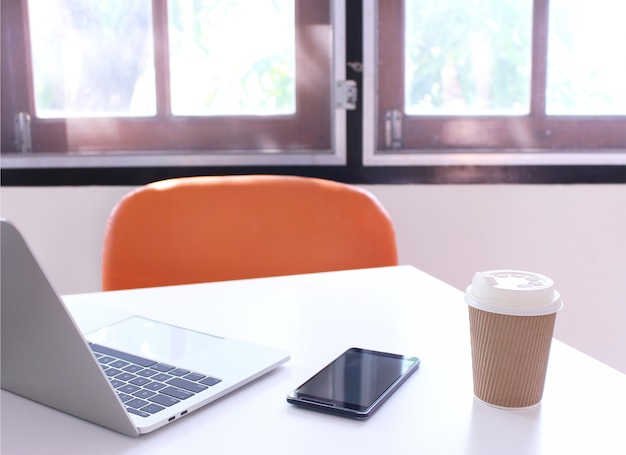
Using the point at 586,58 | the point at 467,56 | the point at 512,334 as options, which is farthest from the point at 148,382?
the point at 586,58

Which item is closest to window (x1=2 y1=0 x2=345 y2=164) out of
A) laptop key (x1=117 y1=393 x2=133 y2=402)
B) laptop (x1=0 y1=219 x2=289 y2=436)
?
laptop (x1=0 y1=219 x2=289 y2=436)

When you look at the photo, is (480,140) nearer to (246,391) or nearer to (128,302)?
(128,302)

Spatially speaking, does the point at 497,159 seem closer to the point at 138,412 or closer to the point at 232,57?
the point at 232,57

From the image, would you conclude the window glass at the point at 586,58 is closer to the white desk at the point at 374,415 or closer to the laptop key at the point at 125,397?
the white desk at the point at 374,415

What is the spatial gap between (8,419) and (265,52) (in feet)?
4.48

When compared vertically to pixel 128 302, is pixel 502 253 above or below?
below

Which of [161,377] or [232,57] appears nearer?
[161,377]

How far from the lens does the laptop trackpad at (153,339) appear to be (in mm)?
647

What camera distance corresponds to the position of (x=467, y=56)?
172 centimetres

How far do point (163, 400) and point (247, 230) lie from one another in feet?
2.13

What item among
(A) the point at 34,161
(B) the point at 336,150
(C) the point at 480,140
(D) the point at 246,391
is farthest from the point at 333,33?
(D) the point at 246,391

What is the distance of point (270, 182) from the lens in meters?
1.21

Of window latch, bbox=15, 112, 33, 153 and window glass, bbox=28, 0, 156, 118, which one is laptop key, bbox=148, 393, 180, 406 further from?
window latch, bbox=15, 112, 33, 153

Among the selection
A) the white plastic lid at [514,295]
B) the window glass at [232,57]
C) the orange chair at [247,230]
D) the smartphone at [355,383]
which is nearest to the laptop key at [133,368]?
the smartphone at [355,383]
